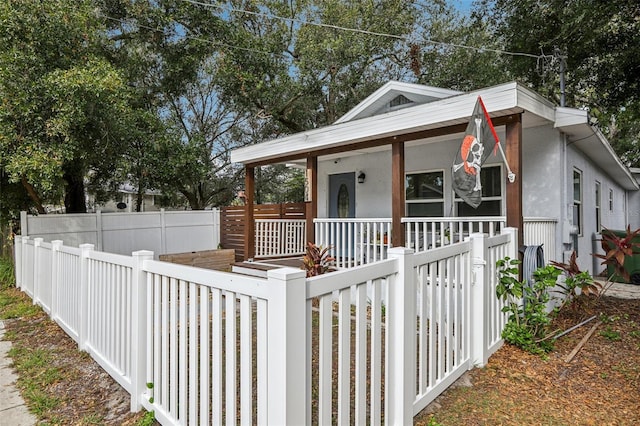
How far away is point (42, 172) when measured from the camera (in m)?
7.05

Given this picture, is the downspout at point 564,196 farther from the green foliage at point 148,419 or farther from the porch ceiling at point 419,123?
the green foliage at point 148,419

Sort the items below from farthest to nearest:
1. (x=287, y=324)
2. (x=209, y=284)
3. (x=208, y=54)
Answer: (x=208, y=54), (x=209, y=284), (x=287, y=324)

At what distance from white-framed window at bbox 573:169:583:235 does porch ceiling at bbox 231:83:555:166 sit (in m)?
Answer: 1.89

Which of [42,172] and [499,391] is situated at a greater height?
[42,172]

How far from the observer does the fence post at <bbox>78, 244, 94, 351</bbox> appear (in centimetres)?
387

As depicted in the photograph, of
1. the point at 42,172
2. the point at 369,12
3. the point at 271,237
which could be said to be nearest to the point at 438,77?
the point at 369,12

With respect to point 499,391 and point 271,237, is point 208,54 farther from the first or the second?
point 499,391

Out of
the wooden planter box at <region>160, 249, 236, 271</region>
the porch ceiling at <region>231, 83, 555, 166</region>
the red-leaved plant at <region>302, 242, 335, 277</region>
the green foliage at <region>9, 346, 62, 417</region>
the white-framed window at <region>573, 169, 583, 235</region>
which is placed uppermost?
the porch ceiling at <region>231, 83, 555, 166</region>

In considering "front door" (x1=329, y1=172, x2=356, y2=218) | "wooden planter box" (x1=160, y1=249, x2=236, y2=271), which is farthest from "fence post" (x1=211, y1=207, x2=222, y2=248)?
"front door" (x1=329, y1=172, x2=356, y2=218)

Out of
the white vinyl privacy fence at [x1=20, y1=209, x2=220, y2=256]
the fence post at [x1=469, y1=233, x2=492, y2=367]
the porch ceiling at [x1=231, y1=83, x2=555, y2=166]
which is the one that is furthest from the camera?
the white vinyl privacy fence at [x1=20, y1=209, x2=220, y2=256]

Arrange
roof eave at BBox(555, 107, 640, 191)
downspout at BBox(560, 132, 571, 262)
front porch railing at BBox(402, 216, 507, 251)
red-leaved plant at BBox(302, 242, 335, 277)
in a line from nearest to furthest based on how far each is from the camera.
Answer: front porch railing at BBox(402, 216, 507, 251) < roof eave at BBox(555, 107, 640, 191) < downspout at BBox(560, 132, 571, 262) < red-leaved plant at BBox(302, 242, 335, 277)

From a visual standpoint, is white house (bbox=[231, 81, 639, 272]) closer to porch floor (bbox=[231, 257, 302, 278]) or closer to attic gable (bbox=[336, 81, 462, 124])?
attic gable (bbox=[336, 81, 462, 124])

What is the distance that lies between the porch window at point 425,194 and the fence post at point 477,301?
4011 millimetres

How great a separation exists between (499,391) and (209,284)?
99.2 inches
